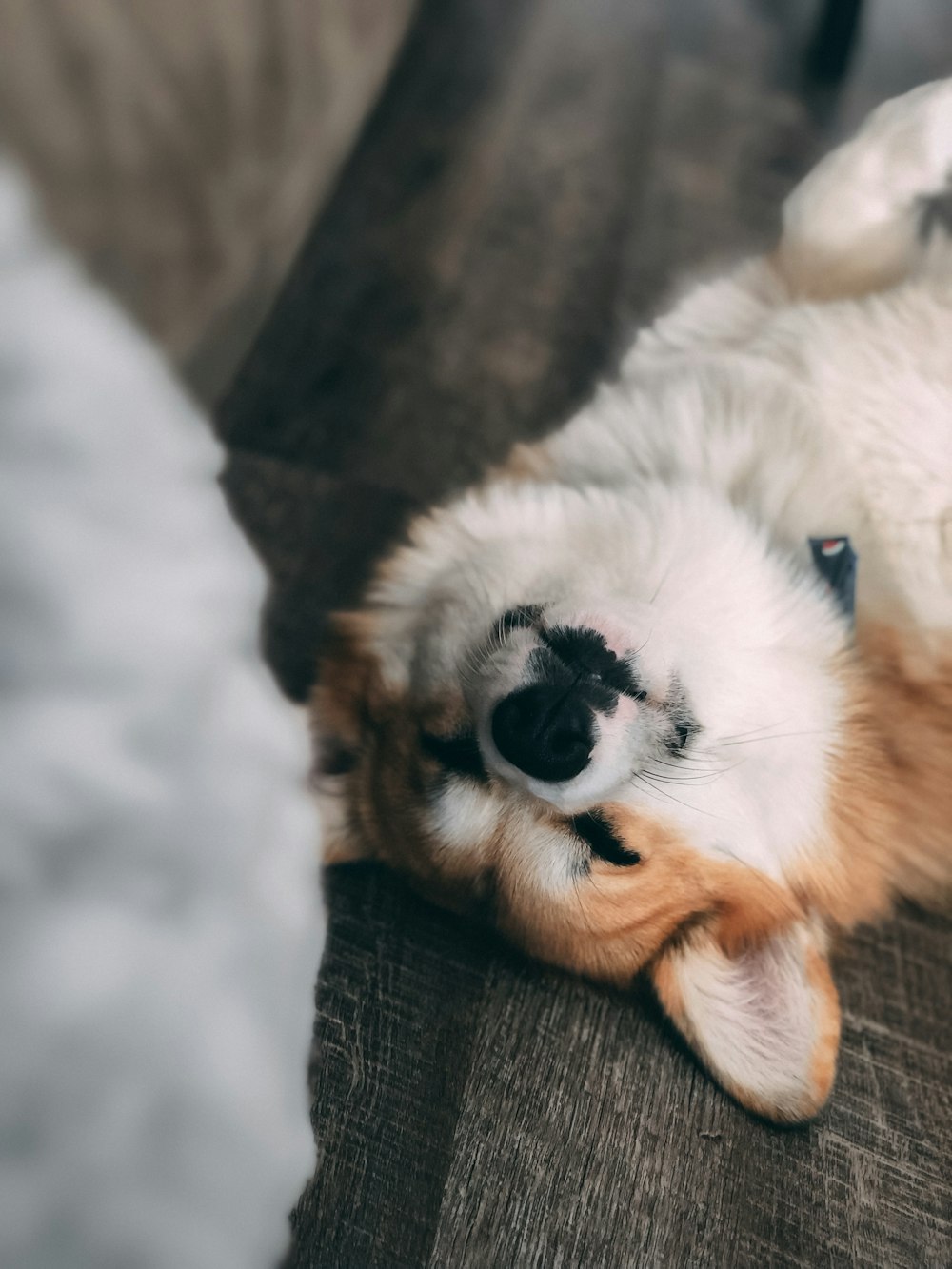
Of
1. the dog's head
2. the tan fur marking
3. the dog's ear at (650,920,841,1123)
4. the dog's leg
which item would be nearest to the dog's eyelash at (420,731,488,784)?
the dog's head

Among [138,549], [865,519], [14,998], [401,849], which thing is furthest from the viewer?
[865,519]

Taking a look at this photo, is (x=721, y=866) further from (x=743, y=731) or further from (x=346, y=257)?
(x=346, y=257)

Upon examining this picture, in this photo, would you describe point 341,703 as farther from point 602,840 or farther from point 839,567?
point 839,567

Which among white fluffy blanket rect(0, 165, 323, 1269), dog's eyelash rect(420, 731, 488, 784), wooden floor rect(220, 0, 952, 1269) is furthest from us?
dog's eyelash rect(420, 731, 488, 784)

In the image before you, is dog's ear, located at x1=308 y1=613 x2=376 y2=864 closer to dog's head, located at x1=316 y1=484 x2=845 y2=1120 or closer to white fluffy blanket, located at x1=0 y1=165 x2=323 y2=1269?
dog's head, located at x1=316 y1=484 x2=845 y2=1120

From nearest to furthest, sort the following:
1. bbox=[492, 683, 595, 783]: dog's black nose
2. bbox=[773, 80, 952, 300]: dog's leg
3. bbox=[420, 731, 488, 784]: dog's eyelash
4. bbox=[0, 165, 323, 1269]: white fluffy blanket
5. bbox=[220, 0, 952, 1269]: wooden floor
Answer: bbox=[0, 165, 323, 1269]: white fluffy blanket → bbox=[220, 0, 952, 1269]: wooden floor → bbox=[492, 683, 595, 783]: dog's black nose → bbox=[420, 731, 488, 784]: dog's eyelash → bbox=[773, 80, 952, 300]: dog's leg

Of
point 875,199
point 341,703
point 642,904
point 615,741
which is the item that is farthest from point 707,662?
point 875,199

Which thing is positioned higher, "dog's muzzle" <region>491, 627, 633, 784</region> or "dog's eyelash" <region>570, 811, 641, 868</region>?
"dog's muzzle" <region>491, 627, 633, 784</region>

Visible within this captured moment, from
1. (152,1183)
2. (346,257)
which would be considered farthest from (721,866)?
(346,257)

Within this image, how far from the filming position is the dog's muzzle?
0.85 m

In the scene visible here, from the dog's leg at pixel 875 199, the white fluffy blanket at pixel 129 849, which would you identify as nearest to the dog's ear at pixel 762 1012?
the white fluffy blanket at pixel 129 849

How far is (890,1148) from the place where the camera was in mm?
645

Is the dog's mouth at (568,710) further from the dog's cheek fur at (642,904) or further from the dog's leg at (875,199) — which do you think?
the dog's leg at (875,199)

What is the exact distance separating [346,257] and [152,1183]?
136 centimetres
